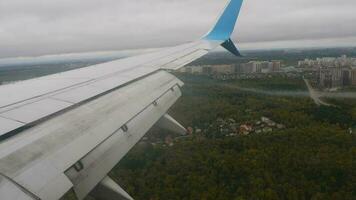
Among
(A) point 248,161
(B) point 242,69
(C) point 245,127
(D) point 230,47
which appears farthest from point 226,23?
(B) point 242,69

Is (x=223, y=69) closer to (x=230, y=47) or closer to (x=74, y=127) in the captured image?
(x=230, y=47)

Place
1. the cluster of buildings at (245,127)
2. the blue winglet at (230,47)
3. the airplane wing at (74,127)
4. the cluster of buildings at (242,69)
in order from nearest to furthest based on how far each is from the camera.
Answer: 1. the airplane wing at (74,127)
2. the blue winglet at (230,47)
3. the cluster of buildings at (245,127)
4. the cluster of buildings at (242,69)

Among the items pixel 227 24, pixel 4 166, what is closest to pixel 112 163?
pixel 4 166

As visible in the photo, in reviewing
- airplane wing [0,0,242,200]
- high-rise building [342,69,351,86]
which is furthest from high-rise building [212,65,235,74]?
airplane wing [0,0,242,200]

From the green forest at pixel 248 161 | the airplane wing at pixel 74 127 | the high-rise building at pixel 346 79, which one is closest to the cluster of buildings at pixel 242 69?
the high-rise building at pixel 346 79

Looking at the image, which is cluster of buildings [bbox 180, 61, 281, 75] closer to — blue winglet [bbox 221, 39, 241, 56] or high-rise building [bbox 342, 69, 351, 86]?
high-rise building [bbox 342, 69, 351, 86]

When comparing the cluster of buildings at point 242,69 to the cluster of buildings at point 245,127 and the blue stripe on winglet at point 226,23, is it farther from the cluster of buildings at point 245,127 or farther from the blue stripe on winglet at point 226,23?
the blue stripe on winglet at point 226,23
